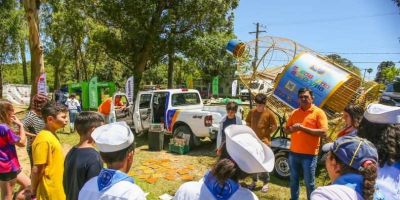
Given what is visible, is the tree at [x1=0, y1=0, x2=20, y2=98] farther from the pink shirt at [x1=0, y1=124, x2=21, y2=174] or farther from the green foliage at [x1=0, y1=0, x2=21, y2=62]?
the pink shirt at [x1=0, y1=124, x2=21, y2=174]

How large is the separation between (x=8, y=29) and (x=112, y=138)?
30.3 metres

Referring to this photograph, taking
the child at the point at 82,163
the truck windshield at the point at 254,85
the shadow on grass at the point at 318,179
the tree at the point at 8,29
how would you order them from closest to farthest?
the child at the point at 82,163 → the shadow on grass at the point at 318,179 → the truck windshield at the point at 254,85 → the tree at the point at 8,29

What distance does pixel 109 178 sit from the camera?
1.99 meters

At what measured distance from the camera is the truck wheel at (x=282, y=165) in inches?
268

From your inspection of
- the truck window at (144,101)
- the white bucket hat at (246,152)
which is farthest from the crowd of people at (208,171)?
the truck window at (144,101)

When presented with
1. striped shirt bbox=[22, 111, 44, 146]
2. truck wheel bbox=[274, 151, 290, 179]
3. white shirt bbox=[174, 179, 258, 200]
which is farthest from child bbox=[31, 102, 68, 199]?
truck wheel bbox=[274, 151, 290, 179]

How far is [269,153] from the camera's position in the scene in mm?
1866

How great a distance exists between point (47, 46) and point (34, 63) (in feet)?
69.2

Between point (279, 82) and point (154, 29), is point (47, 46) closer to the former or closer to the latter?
point (154, 29)

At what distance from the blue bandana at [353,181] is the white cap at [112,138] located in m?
1.24

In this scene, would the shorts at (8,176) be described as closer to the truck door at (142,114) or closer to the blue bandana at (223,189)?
the blue bandana at (223,189)

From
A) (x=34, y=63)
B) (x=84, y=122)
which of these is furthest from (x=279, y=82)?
(x=34, y=63)

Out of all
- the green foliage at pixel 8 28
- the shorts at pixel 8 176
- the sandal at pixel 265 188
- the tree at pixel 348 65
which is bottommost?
the sandal at pixel 265 188

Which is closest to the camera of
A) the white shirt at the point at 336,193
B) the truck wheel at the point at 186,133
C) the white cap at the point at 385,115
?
the white shirt at the point at 336,193
